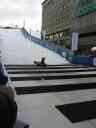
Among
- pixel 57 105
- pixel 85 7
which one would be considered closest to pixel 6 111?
pixel 57 105

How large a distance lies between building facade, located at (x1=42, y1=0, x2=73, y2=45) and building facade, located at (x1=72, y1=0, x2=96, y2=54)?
3.82 m

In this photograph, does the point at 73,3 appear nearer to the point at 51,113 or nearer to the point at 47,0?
the point at 47,0

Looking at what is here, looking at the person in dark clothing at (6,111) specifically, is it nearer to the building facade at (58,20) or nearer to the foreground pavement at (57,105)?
the foreground pavement at (57,105)

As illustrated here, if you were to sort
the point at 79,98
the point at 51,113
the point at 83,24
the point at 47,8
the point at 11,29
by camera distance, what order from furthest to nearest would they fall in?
the point at 47,8 < the point at 83,24 < the point at 11,29 < the point at 79,98 < the point at 51,113

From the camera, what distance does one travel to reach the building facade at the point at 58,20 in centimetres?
4534

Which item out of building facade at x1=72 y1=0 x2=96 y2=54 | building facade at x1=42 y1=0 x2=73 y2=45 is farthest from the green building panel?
building facade at x1=42 y1=0 x2=73 y2=45

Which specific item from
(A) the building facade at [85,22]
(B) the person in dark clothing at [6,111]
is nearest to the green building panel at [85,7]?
(A) the building facade at [85,22]

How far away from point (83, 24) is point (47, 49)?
62.4 ft

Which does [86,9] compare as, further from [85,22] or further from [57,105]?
[57,105]

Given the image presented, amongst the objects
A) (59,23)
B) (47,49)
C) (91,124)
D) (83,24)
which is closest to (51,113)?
(91,124)

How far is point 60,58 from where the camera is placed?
61.0 ft

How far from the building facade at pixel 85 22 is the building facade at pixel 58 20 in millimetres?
3820

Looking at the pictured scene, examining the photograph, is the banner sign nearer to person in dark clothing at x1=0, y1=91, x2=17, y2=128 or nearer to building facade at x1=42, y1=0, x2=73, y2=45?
building facade at x1=42, y1=0, x2=73, y2=45

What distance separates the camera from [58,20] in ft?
178
